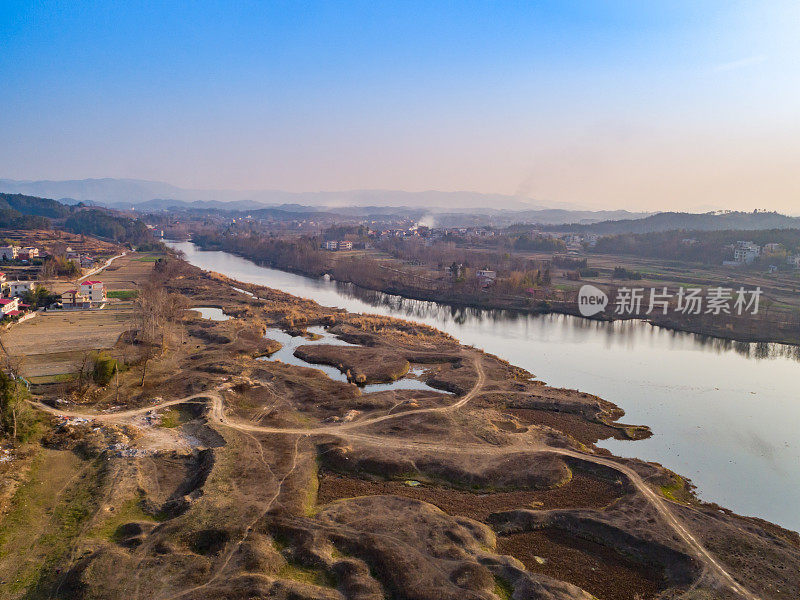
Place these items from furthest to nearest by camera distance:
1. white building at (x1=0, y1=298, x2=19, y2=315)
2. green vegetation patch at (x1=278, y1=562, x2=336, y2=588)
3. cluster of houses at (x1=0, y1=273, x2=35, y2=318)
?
cluster of houses at (x1=0, y1=273, x2=35, y2=318) → white building at (x1=0, y1=298, x2=19, y2=315) → green vegetation patch at (x1=278, y1=562, x2=336, y2=588)

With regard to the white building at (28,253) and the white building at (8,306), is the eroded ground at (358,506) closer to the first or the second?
the white building at (8,306)

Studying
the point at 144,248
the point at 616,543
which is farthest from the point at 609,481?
the point at 144,248

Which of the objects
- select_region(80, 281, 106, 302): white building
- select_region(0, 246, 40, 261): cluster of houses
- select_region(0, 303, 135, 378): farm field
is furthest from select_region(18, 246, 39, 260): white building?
select_region(0, 303, 135, 378): farm field

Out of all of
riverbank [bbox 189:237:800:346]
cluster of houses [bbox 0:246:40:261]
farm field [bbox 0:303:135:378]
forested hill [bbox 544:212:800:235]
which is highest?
forested hill [bbox 544:212:800:235]

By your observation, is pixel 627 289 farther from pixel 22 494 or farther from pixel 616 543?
pixel 22 494

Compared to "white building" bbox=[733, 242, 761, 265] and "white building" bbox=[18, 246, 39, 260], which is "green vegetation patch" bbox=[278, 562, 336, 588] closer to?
"white building" bbox=[18, 246, 39, 260]

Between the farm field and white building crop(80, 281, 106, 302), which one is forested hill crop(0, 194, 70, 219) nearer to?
white building crop(80, 281, 106, 302)

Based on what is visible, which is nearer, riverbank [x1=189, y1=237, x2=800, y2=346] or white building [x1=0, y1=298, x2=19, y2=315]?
white building [x1=0, y1=298, x2=19, y2=315]
